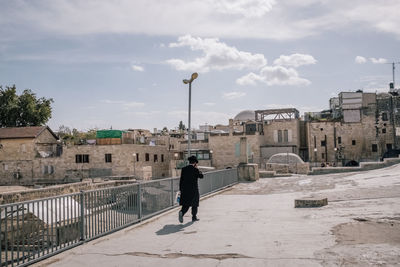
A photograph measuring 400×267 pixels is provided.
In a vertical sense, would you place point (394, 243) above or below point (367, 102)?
below

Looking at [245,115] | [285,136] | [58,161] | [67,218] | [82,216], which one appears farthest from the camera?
[245,115]

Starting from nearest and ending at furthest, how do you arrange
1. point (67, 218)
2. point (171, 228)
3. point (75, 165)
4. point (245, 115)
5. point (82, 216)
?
point (67, 218) < point (82, 216) < point (171, 228) < point (75, 165) < point (245, 115)

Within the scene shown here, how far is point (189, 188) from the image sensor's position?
884 cm

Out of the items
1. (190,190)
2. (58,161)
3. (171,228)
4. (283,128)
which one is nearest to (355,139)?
(283,128)

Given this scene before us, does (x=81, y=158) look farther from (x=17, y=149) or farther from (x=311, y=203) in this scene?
(x=311, y=203)

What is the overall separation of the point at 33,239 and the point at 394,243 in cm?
574

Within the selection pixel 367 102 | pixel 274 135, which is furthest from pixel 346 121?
pixel 274 135

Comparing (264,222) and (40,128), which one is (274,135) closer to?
(40,128)

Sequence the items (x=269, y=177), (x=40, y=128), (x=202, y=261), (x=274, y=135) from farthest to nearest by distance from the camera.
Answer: (x=274, y=135)
(x=40, y=128)
(x=269, y=177)
(x=202, y=261)

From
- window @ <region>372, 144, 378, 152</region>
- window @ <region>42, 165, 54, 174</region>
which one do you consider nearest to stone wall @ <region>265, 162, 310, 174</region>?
window @ <region>372, 144, 378, 152</region>

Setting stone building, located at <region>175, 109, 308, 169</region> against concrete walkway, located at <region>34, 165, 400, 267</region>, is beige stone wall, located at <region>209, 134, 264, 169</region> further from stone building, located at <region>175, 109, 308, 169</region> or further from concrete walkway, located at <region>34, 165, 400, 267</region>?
concrete walkway, located at <region>34, 165, 400, 267</region>

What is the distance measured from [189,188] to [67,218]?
3027 millimetres

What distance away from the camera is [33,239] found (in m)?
6.07

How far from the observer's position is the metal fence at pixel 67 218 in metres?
5.64
